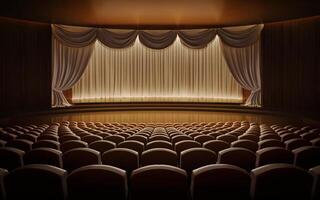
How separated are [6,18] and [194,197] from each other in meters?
12.1

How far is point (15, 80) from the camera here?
521 inches

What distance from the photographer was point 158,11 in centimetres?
1209

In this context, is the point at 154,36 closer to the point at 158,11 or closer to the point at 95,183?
the point at 158,11

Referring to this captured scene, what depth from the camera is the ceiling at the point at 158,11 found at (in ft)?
34.3

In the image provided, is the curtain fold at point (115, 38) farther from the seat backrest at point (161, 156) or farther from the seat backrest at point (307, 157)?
the seat backrest at point (307, 157)

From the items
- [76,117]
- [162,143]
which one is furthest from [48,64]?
[162,143]

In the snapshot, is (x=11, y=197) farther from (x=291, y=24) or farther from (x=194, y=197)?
(x=291, y=24)

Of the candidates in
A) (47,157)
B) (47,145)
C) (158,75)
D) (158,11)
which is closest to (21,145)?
(47,145)

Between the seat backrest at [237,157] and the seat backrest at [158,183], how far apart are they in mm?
1228

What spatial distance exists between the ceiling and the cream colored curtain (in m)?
2.35

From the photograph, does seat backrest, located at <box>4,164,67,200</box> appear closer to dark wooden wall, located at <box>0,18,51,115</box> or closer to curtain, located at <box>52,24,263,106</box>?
dark wooden wall, located at <box>0,18,51,115</box>

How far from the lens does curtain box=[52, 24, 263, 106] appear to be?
14562 millimetres

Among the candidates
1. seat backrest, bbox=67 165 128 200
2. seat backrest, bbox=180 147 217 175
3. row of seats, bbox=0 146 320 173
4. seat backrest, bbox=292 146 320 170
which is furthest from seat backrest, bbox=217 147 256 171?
seat backrest, bbox=67 165 128 200

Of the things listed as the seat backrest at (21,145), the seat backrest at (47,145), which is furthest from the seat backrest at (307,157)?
the seat backrest at (21,145)
